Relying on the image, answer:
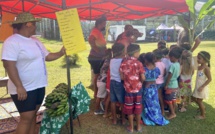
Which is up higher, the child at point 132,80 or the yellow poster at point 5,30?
the yellow poster at point 5,30

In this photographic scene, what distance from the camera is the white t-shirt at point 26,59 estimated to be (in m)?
2.42

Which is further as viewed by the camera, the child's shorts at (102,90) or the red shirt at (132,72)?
the child's shorts at (102,90)

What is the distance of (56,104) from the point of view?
2.94 meters

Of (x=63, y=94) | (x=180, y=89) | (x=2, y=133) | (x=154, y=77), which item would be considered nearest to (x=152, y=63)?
(x=154, y=77)

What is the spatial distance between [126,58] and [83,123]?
4.81 ft

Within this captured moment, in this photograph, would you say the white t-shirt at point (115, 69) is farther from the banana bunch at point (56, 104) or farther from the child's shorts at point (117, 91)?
the banana bunch at point (56, 104)

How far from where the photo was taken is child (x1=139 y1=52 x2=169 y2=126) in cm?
379

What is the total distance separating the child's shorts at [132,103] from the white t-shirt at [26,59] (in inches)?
57.5

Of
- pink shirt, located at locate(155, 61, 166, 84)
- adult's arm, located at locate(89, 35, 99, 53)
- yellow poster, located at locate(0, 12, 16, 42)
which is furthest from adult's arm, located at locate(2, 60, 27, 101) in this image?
yellow poster, located at locate(0, 12, 16, 42)

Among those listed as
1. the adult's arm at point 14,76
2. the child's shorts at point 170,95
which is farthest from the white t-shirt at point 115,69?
the adult's arm at point 14,76

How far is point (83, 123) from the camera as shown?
4.07 meters

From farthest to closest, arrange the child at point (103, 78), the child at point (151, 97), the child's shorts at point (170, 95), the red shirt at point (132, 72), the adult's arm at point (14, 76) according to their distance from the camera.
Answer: the child at point (103, 78) < the child's shorts at point (170, 95) < the child at point (151, 97) < the red shirt at point (132, 72) < the adult's arm at point (14, 76)

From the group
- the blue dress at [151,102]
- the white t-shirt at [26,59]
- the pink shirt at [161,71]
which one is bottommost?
the blue dress at [151,102]

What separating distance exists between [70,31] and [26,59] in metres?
0.62
